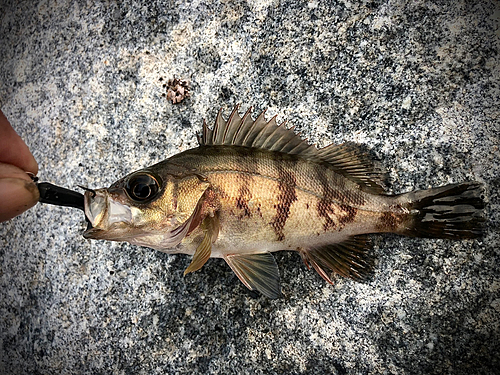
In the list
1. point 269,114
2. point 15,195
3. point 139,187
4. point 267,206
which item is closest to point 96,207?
point 139,187

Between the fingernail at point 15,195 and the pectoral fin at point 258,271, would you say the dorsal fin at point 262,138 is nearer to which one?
the pectoral fin at point 258,271

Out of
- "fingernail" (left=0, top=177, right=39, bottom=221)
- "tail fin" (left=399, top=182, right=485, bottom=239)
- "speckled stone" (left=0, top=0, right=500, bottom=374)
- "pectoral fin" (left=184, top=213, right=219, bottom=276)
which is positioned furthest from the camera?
"speckled stone" (left=0, top=0, right=500, bottom=374)

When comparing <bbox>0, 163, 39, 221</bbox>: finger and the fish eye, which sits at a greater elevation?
the fish eye

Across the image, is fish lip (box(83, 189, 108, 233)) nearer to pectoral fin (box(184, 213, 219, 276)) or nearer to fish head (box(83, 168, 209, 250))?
fish head (box(83, 168, 209, 250))

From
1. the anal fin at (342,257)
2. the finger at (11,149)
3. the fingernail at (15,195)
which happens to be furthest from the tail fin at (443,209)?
the finger at (11,149)

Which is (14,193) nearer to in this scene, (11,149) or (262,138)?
(11,149)

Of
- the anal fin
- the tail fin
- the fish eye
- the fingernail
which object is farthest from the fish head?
the tail fin

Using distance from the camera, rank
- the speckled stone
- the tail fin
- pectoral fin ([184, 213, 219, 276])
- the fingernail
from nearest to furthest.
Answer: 1. the fingernail
2. pectoral fin ([184, 213, 219, 276])
3. the tail fin
4. the speckled stone
